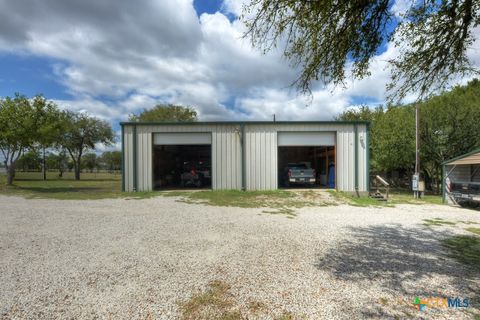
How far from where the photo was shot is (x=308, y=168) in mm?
16406

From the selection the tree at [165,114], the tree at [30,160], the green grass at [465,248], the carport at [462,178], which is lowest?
the green grass at [465,248]

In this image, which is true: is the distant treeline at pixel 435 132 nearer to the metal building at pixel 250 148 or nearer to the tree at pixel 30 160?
the metal building at pixel 250 148

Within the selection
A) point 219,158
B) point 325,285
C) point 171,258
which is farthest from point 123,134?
point 325,285

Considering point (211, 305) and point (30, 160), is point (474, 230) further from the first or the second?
point (30, 160)

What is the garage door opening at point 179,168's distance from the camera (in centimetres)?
1705

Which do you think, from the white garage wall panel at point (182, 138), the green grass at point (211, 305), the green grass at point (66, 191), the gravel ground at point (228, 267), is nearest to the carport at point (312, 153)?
the white garage wall panel at point (182, 138)

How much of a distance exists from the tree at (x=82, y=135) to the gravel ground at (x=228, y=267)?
3101cm

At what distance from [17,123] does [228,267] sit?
19786 mm

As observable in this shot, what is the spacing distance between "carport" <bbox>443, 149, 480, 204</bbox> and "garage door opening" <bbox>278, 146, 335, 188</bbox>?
18.3 ft

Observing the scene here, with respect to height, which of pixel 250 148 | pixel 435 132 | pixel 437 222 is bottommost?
pixel 437 222

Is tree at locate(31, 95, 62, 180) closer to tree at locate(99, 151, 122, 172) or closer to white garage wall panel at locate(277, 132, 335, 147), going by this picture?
white garage wall panel at locate(277, 132, 335, 147)

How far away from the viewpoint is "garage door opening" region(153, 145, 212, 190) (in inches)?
671

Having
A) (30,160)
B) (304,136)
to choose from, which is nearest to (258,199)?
(304,136)

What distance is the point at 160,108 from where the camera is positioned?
38719 millimetres
